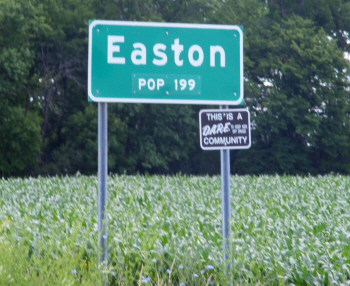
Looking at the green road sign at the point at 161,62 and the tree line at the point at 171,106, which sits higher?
the tree line at the point at 171,106

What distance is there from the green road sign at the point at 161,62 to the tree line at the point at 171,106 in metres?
20.1

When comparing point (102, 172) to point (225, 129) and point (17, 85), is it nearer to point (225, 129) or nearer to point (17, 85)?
point (225, 129)

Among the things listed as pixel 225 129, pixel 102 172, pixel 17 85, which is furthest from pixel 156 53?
pixel 17 85

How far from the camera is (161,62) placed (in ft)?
13.1

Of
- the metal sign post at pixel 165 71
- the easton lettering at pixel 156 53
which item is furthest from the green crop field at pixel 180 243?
the easton lettering at pixel 156 53

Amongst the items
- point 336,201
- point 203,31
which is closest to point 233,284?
point 203,31

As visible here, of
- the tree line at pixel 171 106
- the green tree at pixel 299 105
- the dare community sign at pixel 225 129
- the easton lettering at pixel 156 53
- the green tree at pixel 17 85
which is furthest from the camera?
the green tree at pixel 299 105

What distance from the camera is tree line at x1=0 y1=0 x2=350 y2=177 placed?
24656 mm

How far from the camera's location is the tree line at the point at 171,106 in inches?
971

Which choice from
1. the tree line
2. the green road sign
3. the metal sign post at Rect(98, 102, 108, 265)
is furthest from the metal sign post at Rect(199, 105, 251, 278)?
the tree line

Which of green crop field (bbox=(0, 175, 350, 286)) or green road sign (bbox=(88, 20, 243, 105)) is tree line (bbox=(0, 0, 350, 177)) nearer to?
green crop field (bbox=(0, 175, 350, 286))

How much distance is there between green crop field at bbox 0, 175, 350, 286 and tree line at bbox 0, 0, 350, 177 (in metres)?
16.5

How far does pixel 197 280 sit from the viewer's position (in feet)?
14.0

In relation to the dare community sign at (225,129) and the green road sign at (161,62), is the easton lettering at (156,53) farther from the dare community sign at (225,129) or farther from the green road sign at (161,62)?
the dare community sign at (225,129)
